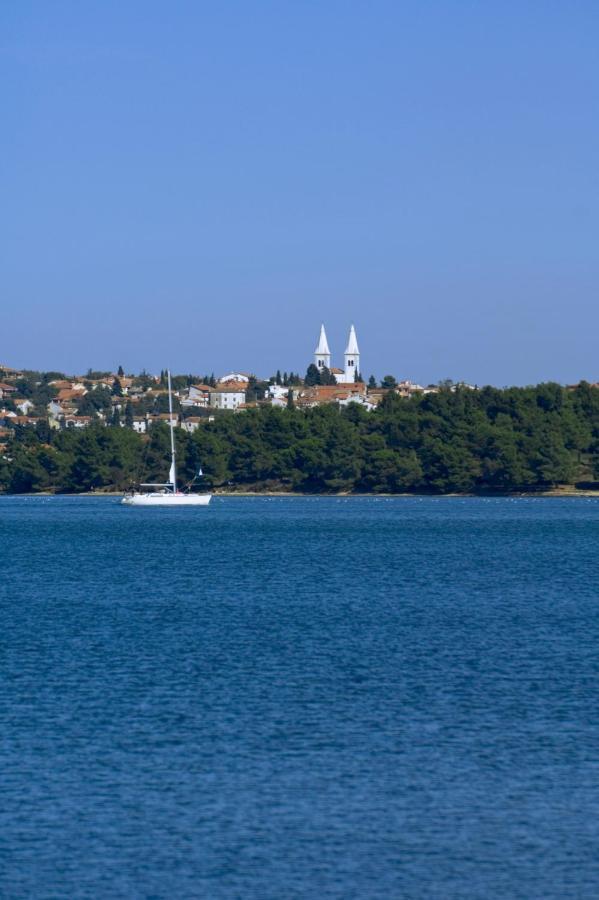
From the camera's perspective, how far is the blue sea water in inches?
670

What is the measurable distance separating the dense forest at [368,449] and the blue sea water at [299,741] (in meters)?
86.4

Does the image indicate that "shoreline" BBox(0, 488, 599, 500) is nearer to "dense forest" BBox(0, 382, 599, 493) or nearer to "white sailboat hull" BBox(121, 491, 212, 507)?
"dense forest" BBox(0, 382, 599, 493)

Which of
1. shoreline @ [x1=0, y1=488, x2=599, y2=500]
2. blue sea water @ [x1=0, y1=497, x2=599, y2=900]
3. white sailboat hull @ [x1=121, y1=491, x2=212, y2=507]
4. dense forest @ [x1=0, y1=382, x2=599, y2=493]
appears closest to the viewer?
→ blue sea water @ [x1=0, y1=497, x2=599, y2=900]

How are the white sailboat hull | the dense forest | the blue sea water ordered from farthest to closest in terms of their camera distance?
the dense forest → the white sailboat hull → the blue sea water

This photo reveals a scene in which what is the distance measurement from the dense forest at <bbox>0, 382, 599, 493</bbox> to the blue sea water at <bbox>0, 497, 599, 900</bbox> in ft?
284

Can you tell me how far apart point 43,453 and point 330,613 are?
123m

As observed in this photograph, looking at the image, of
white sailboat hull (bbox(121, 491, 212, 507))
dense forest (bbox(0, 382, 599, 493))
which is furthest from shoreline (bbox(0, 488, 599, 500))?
white sailboat hull (bbox(121, 491, 212, 507))

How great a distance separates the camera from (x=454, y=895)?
16.0m

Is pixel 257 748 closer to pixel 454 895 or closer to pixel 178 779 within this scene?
pixel 178 779

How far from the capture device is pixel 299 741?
23188 millimetres

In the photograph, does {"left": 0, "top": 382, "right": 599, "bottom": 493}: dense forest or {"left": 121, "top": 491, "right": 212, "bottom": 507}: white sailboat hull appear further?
{"left": 0, "top": 382, "right": 599, "bottom": 493}: dense forest

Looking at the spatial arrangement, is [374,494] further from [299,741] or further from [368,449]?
[299,741]

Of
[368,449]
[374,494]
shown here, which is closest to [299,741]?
[368,449]

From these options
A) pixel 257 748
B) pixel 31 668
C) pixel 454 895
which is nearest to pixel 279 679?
pixel 31 668
